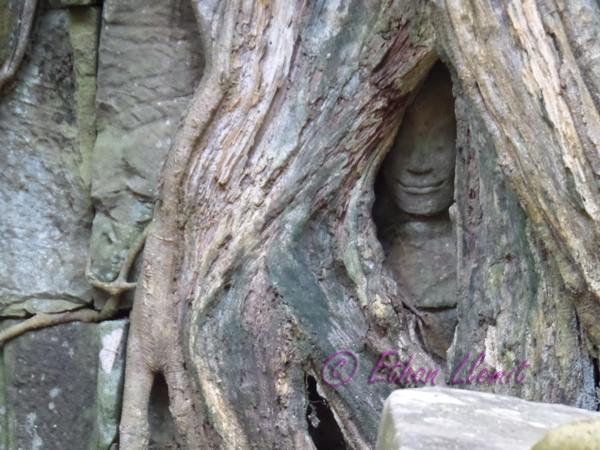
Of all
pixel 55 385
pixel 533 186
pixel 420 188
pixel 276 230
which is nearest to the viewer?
pixel 533 186

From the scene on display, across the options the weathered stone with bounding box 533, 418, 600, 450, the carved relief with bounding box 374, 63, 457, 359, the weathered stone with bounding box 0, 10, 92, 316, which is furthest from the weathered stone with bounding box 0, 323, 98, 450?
the weathered stone with bounding box 533, 418, 600, 450

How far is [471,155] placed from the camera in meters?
1.16

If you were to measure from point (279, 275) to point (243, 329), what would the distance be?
0.14 metres

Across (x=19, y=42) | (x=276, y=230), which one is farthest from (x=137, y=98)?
(x=276, y=230)

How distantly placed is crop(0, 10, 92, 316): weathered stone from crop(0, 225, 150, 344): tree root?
0.19ft

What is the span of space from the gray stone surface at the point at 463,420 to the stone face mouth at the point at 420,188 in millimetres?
780

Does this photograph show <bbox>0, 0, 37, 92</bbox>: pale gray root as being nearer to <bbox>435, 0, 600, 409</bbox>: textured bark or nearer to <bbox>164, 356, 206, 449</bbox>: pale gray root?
<bbox>164, 356, 206, 449</bbox>: pale gray root

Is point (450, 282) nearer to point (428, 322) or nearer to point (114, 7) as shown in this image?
point (428, 322)

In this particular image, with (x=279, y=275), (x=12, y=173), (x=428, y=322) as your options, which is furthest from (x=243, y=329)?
(x=12, y=173)

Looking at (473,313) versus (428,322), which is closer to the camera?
(473,313)

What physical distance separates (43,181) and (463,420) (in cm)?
137

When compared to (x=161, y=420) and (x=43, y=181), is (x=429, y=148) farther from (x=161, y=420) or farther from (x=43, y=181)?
(x=43, y=181)

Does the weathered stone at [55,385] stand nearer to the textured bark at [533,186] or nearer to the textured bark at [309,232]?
the textured bark at [309,232]

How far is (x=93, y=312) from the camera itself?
1.51 meters
